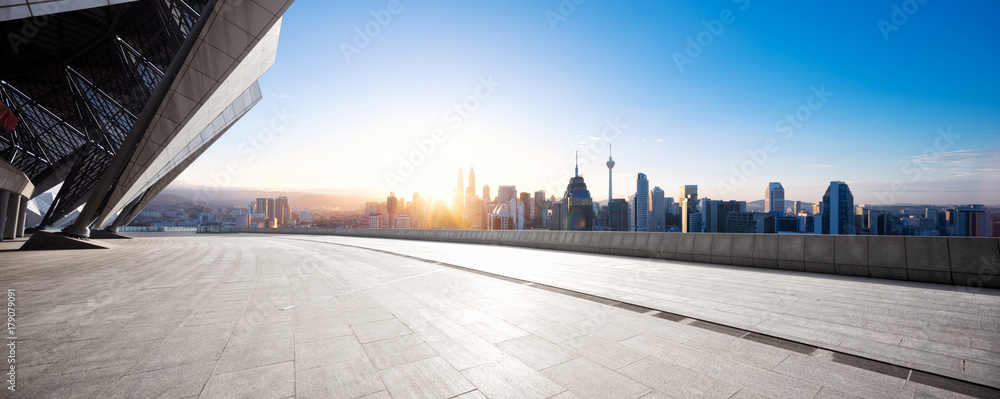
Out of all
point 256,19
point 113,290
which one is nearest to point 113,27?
point 256,19

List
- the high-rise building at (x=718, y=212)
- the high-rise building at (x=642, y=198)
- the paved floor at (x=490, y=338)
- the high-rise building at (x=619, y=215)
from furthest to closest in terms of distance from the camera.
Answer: the high-rise building at (x=642, y=198)
the high-rise building at (x=619, y=215)
the high-rise building at (x=718, y=212)
the paved floor at (x=490, y=338)

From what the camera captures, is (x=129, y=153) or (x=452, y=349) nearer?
(x=452, y=349)

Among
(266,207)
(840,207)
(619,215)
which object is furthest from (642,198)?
(266,207)

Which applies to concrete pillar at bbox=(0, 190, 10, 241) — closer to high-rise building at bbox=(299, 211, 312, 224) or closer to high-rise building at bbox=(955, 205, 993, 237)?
high-rise building at bbox=(955, 205, 993, 237)

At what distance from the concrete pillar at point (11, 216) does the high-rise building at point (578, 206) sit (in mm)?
76000

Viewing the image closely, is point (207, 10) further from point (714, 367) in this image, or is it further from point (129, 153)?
point (714, 367)

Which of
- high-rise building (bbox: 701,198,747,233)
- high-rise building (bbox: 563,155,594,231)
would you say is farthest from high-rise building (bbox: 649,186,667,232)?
high-rise building (bbox: 563,155,594,231)

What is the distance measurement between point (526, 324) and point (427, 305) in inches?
79.6

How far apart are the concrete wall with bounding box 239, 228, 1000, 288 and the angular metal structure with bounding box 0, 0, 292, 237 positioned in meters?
16.8

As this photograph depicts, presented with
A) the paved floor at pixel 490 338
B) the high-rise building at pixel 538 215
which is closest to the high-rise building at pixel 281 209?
the high-rise building at pixel 538 215

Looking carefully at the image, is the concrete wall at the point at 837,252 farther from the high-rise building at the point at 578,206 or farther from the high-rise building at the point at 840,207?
the high-rise building at the point at 578,206

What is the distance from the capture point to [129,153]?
21156mm

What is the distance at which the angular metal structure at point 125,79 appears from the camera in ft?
52.9

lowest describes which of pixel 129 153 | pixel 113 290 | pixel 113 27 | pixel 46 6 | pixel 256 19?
pixel 113 290
